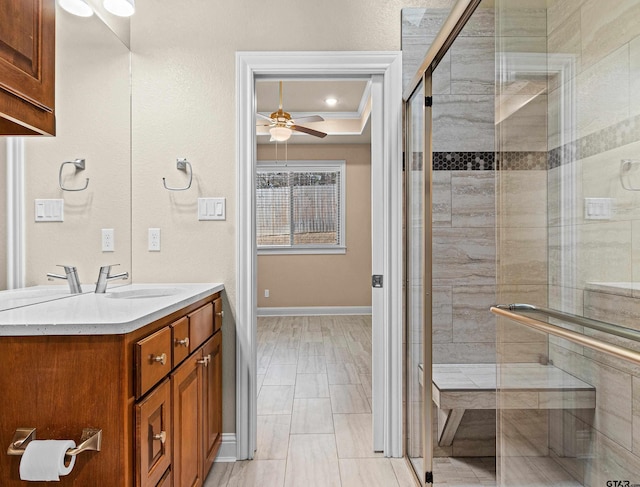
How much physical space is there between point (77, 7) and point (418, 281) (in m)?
1.91

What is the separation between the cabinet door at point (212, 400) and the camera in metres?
2.00

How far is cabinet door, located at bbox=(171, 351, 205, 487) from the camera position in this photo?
1.57 m

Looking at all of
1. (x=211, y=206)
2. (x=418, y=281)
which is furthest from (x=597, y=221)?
(x=211, y=206)

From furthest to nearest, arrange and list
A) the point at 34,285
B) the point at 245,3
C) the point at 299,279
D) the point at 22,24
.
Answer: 1. the point at 299,279
2. the point at 245,3
3. the point at 34,285
4. the point at 22,24

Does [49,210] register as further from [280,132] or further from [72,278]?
[280,132]

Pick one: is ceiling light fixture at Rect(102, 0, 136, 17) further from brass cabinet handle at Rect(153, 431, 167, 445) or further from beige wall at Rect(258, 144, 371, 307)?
beige wall at Rect(258, 144, 371, 307)

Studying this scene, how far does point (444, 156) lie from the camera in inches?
89.6

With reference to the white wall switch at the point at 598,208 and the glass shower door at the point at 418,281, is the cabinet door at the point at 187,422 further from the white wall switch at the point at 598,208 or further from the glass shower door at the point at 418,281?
the white wall switch at the point at 598,208

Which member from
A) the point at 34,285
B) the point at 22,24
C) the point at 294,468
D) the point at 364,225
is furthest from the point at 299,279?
the point at 22,24

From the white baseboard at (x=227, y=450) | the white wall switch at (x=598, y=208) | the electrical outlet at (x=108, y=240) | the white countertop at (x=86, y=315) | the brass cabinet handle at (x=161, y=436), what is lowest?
the white baseboard at (x=227, y=450)

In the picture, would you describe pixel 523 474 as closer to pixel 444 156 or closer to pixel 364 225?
pixel 444 156

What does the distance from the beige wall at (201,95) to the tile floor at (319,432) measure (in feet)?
1.62

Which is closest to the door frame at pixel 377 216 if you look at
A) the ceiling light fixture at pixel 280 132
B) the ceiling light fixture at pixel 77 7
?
the ceiling light fixture at pixel 77 7

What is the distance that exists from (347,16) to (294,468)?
2.33m
